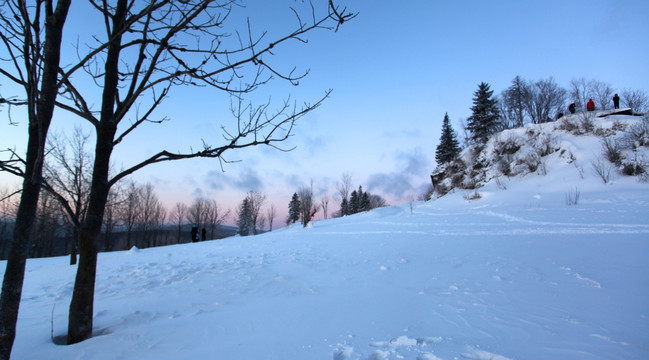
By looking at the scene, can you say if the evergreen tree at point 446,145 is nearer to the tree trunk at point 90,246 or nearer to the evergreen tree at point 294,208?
the evergreen tree at point 294,208

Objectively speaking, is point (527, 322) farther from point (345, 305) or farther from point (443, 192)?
point (443, 192)

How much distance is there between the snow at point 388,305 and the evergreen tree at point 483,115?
26.3 meters

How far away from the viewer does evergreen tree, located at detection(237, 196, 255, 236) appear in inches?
2035

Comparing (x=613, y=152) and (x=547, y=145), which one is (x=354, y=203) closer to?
(x=547, y=145)

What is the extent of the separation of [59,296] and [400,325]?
16.5 feet

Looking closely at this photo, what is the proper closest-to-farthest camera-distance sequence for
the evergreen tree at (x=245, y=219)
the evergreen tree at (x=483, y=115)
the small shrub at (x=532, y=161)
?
1. the small shrub at (x=532, y=161)
2. the evergreen tree at (x=483, y=115)
3. the evergreen tree at (x=245, y=219)

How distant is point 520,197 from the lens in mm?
12516

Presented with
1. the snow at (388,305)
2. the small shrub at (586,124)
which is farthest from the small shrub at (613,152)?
the snow at (388,305)

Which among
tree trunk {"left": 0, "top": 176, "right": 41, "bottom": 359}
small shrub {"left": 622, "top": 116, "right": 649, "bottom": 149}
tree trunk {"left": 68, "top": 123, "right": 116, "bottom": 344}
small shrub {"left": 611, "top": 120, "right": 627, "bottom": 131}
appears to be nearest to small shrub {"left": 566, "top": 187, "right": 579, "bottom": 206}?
small shrub {"left": 622, "top": 116, "right": 649, "bottom": 149}

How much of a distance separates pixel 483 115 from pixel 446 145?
5.51 m

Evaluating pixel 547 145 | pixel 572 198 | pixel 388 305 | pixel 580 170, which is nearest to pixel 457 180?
pixel 547 145

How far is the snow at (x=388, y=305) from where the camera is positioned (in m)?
1.98

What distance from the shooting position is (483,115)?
29.3 m

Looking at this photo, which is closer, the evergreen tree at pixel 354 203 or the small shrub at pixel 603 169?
the small shrub at pixel 603 169
